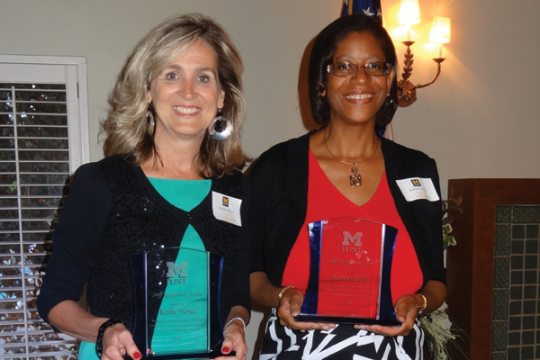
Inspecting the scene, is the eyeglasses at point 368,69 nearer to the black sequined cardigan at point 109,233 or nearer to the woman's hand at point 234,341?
the black sequined cardigan at point 109,233

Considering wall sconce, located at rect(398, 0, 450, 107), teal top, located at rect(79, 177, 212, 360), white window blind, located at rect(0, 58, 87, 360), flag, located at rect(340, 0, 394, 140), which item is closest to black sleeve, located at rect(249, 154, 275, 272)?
teal top, located at rect(79, 177, 212, 360)

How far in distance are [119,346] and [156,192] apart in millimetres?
482

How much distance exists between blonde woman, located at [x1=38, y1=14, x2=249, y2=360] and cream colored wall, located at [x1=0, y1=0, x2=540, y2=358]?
5.49ft

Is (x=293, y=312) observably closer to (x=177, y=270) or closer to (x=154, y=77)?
(x=177, y=270)

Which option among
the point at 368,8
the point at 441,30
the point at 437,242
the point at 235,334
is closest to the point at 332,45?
the point at 437,242

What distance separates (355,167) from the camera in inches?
68.1

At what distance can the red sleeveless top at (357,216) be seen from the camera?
158 cm

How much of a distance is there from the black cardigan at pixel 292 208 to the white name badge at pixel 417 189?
0.06 feet

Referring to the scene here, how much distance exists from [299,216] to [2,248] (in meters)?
2.47

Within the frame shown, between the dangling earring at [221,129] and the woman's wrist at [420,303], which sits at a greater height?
the dangling earring at [221,129]

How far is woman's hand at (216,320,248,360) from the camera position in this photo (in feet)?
4.05

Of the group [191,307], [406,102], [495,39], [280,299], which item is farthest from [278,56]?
[191,307]

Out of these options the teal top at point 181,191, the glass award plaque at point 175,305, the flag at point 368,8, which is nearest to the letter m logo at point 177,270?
the glass award plaque at point 175,305

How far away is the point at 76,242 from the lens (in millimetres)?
1311
